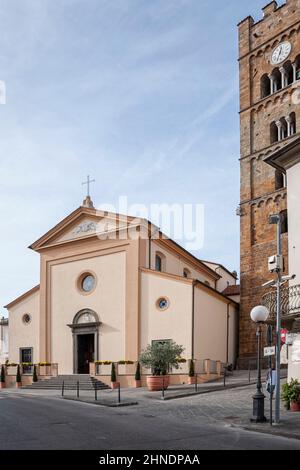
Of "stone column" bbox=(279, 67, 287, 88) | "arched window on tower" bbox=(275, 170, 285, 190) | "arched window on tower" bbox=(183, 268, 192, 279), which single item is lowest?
"arched window on tower" bbox=(183, 268, 192, 279)

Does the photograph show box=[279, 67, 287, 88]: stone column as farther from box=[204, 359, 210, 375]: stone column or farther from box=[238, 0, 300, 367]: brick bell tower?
box=[204, 359, 210, 375]: stone column

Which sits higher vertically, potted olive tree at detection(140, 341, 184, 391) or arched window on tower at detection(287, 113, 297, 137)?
arched window on tower at detection(287, 113, 297, 137)

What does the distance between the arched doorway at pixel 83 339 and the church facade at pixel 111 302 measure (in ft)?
0.22

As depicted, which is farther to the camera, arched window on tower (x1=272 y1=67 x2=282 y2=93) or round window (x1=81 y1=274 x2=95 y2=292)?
arched window on tower (x1=272 y1=67 x2=282 y2=93)

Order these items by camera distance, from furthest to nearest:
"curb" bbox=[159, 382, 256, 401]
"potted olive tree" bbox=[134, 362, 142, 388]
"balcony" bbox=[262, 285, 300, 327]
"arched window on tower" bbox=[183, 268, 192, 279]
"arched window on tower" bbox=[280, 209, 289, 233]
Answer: "arched window on tower" bbox=[183, 268, 192, 279] → "arched window on tower" bbox=[280, 209, 289, 233] → "potted olive tree" bbox=[134, 362, 142, 388] → "curb" bbox=[159, 382, 256, 401] → "balcony" bbox=[262, 285, 300, 327]

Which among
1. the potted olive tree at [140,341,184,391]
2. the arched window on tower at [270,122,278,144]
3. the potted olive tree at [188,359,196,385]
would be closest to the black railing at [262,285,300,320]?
the potted olive tree at [140,341,184,391]

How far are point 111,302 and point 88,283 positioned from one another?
9.60ft

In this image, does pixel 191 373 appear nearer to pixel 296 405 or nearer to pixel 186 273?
pixel 186 273

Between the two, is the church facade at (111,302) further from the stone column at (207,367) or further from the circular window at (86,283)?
the stone column at (207,367)

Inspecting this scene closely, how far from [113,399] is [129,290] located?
11.3 m

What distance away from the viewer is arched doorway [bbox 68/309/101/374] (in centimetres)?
3447

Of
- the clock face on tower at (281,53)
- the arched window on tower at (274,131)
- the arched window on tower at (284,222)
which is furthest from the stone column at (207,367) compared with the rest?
the clock face on tower at (281,53)

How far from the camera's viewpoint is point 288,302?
16.8 meters

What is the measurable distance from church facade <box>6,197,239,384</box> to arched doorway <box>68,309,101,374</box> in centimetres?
7
